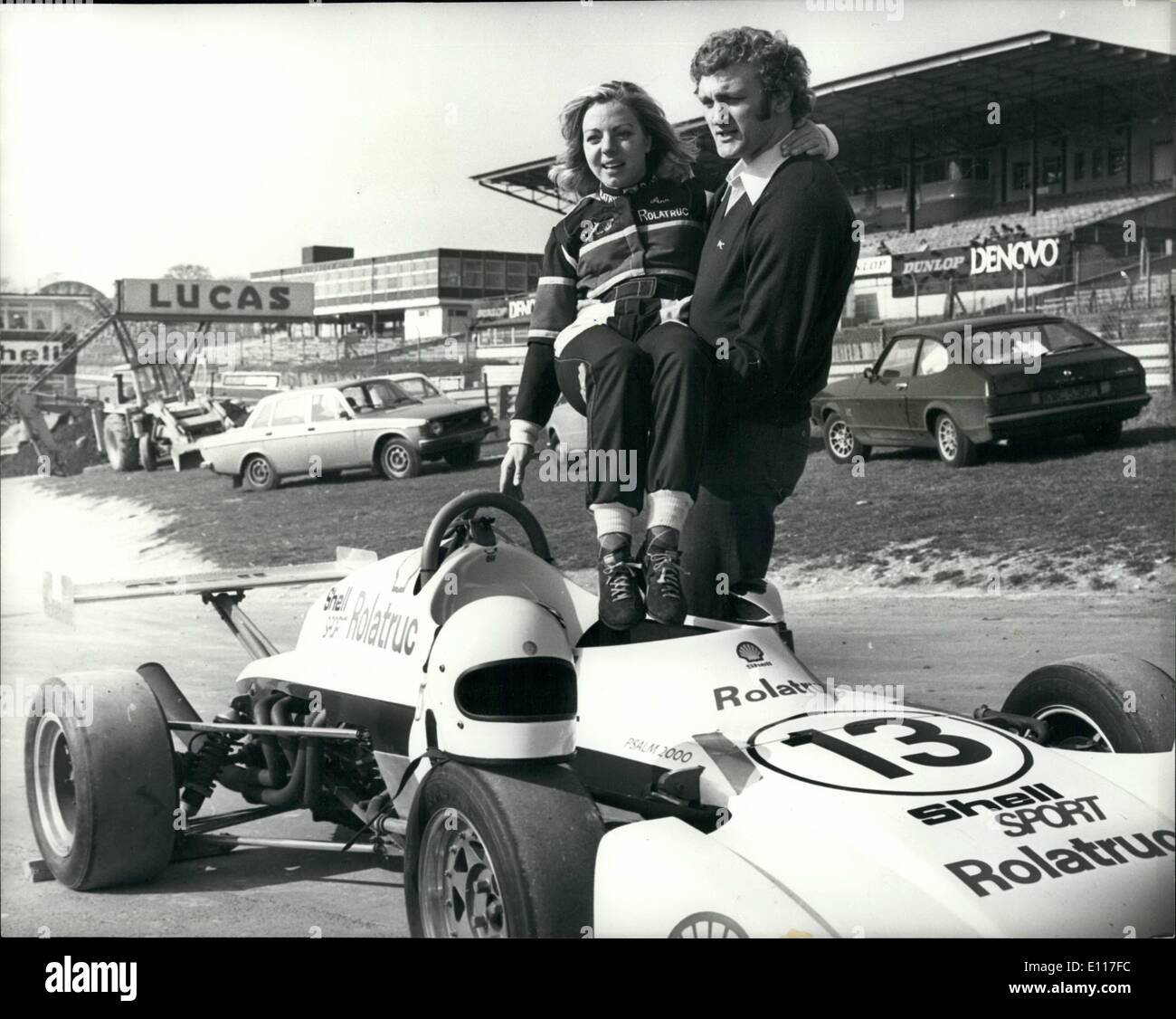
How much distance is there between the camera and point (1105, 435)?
18.2ft

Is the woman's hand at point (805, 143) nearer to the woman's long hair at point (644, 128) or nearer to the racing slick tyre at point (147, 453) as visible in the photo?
the woman's long hair at point (644, 128)

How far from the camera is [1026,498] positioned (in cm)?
563

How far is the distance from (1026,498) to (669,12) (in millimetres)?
2567

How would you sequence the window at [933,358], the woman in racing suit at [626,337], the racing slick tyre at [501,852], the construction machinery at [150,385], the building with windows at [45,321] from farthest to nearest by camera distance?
the window at [933,358]
the construction machinery at [150,385]
the building with windows at [45,321]
the woman in racing suit at [626,337]
the racing slick tyre at [501,852]

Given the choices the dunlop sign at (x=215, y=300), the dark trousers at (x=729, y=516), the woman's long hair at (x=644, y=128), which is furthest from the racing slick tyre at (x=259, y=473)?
the dark trousers at (x=729, y=516)

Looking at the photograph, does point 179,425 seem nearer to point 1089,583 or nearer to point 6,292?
point 6,292

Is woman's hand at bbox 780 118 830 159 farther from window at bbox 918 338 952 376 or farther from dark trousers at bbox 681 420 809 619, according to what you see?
window at bbox 918 338 952 376

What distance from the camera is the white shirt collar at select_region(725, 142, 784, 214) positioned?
356 centimetres

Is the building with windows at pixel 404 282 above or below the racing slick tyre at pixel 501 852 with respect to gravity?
above

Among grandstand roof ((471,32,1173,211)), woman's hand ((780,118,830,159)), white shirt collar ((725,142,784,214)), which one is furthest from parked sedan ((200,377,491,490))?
woman's hand ((780,118,830,159))

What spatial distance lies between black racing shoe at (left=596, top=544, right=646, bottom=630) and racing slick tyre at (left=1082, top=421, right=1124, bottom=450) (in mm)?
2965

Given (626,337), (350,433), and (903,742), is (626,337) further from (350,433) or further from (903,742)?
(350,433)

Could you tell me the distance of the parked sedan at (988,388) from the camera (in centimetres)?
546

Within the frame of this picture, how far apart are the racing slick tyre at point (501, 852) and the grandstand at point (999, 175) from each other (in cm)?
241
